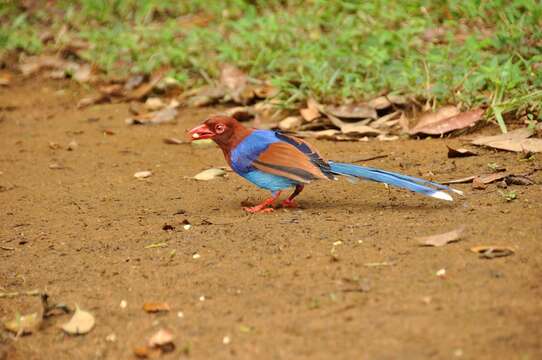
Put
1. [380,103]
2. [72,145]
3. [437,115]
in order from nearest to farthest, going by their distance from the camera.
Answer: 1. [437,115]
2. [380,103]
3. [72,145]

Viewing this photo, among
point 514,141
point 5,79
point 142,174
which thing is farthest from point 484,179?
point 5,79

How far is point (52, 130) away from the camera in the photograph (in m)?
7.22

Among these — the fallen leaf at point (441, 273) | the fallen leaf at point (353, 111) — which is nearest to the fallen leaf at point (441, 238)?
the fallen leaf at point (441, 273)

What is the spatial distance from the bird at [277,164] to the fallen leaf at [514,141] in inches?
33.8

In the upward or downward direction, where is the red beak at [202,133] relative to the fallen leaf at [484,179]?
upward

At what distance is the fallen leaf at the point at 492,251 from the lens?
11.1 feet

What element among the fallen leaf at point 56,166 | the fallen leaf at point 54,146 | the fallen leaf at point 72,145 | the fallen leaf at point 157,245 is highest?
the fallen leaf at point 157,245

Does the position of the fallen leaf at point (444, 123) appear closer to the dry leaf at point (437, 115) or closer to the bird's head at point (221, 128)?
the dry leaf at point (437, 115)

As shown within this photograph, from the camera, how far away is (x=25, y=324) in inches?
130

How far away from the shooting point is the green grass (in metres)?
6.10

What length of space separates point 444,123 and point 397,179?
1.60 meters

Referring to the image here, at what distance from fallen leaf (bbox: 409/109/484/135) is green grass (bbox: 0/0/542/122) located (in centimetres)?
14

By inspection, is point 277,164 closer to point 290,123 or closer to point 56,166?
point 290,123

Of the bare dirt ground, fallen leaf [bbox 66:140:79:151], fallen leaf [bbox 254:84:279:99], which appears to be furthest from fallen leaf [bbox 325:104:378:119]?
fallen leaf [bbox 66:140:79:151]
